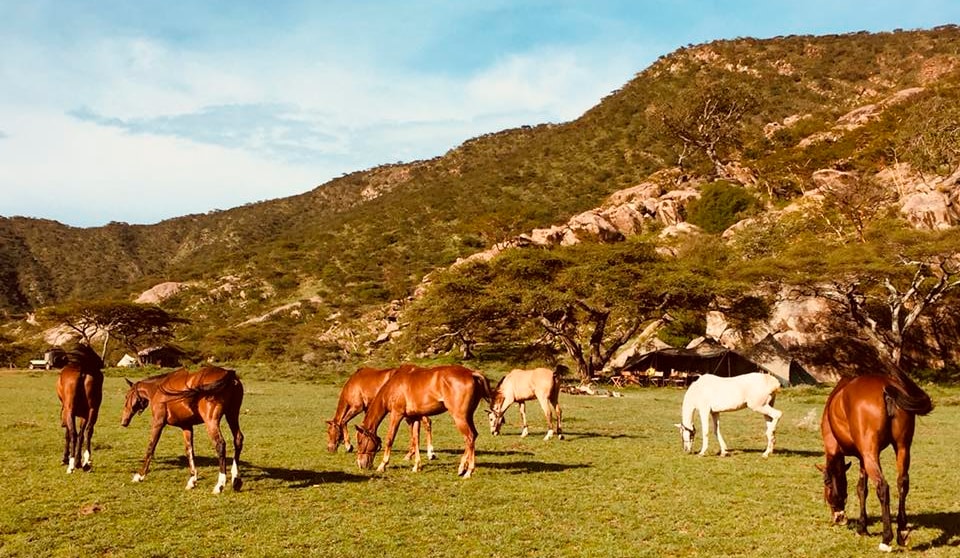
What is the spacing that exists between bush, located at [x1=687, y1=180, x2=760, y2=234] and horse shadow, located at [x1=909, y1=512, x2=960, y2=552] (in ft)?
243

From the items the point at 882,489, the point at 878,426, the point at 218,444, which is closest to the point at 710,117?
the point at 878,426

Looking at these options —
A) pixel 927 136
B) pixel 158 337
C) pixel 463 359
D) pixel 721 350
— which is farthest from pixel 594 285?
pixel 158 337

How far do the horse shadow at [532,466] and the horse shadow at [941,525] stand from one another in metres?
6.23

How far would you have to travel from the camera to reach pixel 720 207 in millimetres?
83562

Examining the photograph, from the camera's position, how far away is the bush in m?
82.1

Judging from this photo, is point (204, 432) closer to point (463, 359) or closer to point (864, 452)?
point (864, 452)

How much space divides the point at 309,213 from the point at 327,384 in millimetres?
111338

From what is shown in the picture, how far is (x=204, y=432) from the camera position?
20141mm

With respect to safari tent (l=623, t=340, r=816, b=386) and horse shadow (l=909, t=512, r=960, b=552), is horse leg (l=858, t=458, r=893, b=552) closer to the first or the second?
horse shadow (l=909, t=512, r=960, b=552)

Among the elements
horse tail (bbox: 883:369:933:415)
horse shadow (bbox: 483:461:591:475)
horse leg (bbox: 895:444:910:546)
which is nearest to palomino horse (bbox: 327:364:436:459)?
horse shadow (bbox: 483:461:591:475)

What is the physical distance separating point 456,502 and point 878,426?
247 inches

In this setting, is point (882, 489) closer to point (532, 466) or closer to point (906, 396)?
point (906, 396)

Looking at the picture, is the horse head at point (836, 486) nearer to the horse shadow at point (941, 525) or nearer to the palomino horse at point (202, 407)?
the horse shadow at point (941, 525)

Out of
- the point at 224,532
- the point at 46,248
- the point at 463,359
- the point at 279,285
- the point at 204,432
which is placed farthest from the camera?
the point at 46,248
